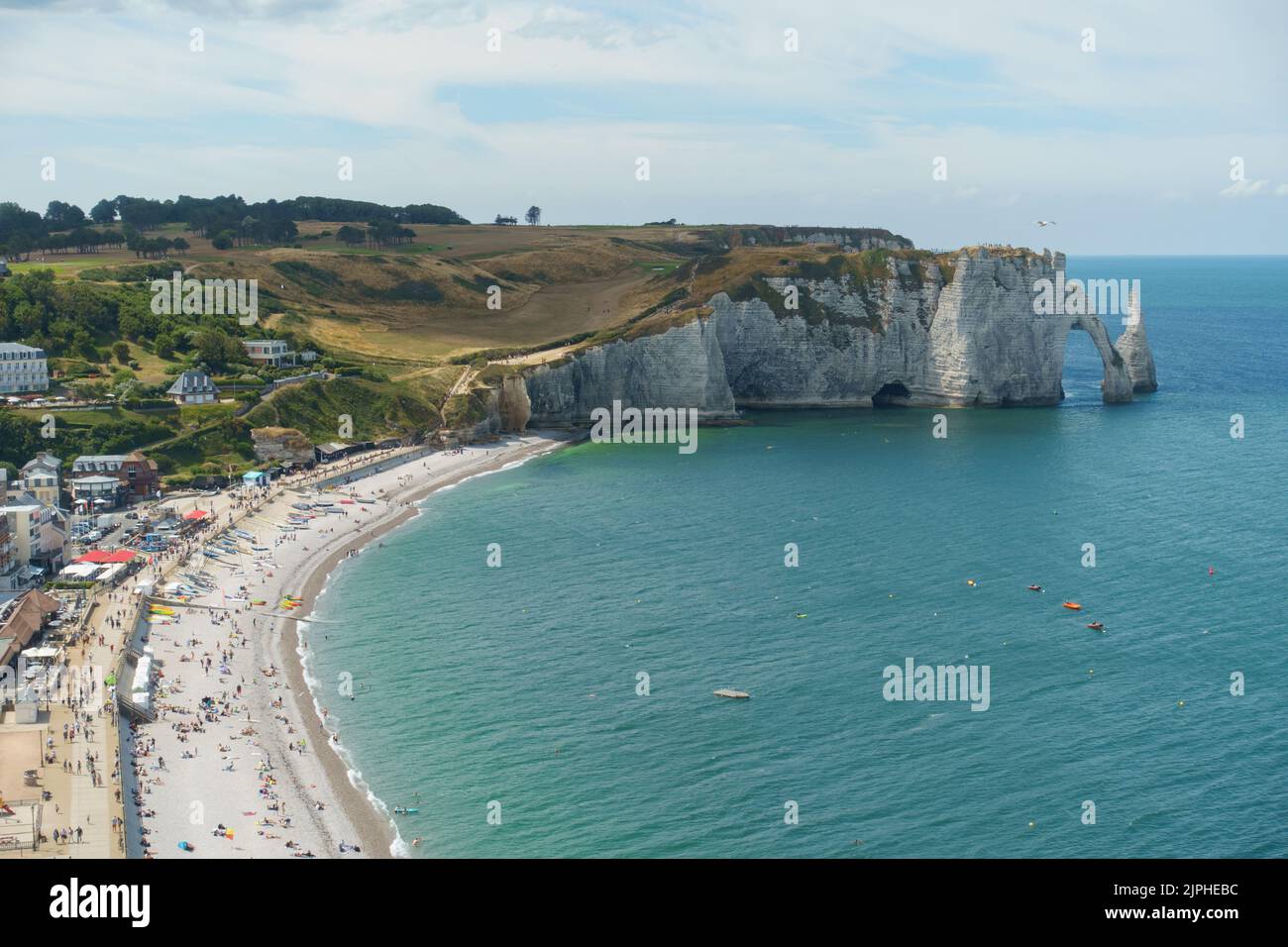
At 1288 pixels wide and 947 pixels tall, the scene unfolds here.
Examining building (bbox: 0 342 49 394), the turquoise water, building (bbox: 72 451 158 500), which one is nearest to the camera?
the turquoise water

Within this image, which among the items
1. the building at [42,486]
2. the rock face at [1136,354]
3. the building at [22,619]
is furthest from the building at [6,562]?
the rock face at [1136,354]

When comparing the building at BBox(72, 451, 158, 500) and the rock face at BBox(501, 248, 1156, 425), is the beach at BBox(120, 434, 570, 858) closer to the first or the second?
the building at BBox(72, 451, 158, 500)

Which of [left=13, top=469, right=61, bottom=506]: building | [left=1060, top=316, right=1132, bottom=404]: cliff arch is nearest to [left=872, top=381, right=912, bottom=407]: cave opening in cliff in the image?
[left=1060, top=316, right=1132, bottom=404]: cliff arch

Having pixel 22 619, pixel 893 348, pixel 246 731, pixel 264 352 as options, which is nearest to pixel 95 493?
pixel 22 619

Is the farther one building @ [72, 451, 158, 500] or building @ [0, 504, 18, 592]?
building @ [72, 451, 158, 500]

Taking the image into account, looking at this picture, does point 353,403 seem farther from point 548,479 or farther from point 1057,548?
point 1057,548

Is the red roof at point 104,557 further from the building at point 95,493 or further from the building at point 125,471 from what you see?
the building at point 125,471
